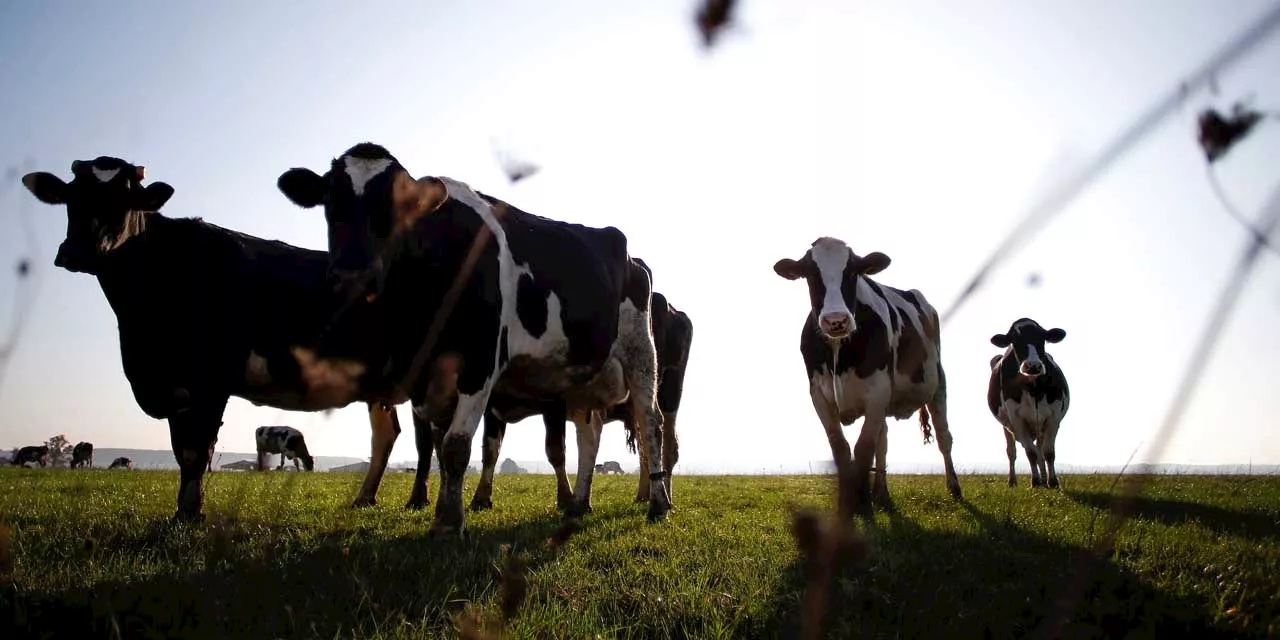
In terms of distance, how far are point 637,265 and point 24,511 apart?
→ 6478 mm

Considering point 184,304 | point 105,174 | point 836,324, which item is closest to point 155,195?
point 105,174

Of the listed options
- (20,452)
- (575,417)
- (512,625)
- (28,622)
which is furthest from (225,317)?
(20,452)

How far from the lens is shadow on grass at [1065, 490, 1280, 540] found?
23.7ft

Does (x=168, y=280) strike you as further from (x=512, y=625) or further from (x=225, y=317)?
(x=512, y=625)

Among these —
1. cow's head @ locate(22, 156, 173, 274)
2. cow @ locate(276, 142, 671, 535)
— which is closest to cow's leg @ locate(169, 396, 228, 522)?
cow @ locate(276, 142, 671, 535)

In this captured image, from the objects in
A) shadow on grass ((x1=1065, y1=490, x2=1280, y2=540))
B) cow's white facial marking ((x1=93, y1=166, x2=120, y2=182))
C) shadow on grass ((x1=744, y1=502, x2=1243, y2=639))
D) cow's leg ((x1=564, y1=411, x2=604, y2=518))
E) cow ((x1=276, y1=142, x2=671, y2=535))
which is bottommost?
shadow on grass ((x1=744, y1=502, x2=1243, y2=639))

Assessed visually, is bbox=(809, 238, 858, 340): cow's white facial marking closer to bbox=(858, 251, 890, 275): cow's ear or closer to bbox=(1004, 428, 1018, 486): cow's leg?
bbox=(858, 251, 890, 275): cow's ear

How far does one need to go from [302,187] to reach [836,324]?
17.2ft

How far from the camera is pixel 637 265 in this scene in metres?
10.3

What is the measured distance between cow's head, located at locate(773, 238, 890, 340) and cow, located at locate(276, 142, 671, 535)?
243 cm

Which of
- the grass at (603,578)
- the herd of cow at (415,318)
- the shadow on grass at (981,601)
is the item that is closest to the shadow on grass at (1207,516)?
the grass at (603,578)

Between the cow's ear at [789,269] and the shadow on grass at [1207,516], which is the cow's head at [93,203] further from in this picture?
the shadow on grass at [1207,516]

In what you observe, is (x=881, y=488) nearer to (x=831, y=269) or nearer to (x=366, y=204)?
(x=831, y=269)

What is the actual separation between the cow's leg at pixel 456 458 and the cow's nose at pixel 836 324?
150 inches
